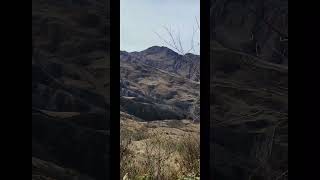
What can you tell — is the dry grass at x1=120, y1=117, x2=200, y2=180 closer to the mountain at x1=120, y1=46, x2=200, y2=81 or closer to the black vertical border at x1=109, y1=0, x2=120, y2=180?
the mountain at x1=120, y1=46, x2=200, y2=81

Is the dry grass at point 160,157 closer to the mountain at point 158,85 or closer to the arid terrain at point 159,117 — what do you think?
the arid terrain at point 159,117

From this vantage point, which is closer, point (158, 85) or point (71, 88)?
point (71, 88)

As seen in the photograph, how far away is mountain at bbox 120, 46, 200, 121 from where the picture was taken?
643 centimetres

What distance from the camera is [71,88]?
8.02 ft

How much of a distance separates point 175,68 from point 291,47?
408 cm

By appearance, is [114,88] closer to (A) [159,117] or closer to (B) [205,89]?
(B) [205,89]

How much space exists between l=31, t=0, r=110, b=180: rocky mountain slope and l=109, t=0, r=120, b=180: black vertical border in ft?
0.11

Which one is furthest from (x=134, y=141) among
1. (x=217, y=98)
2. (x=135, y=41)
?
(x=217, y=98)


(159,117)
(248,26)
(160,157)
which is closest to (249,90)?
(248,26)

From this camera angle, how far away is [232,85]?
2570 millimetres

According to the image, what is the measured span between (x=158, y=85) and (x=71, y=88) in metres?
5.61

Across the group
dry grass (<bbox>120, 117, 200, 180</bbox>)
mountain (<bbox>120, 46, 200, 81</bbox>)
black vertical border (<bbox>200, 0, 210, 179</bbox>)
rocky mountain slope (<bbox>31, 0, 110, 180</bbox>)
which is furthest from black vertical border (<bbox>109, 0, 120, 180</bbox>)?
mountain (<bbox>120, 46, 200, 81</bbox>)

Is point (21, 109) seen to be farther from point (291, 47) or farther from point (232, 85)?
point (291, 47)

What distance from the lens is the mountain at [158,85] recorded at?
6.43m
